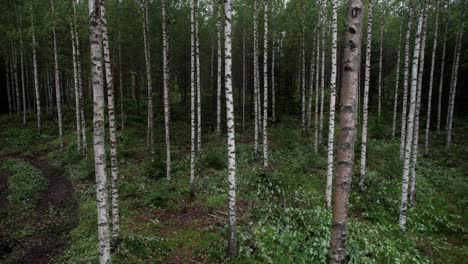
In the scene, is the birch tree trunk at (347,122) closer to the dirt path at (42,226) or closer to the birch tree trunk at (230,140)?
the birch tree trunk at (230,140)

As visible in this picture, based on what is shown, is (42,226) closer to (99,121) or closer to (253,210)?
(99,121)

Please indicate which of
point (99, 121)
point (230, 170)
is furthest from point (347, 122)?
point (99, 121)

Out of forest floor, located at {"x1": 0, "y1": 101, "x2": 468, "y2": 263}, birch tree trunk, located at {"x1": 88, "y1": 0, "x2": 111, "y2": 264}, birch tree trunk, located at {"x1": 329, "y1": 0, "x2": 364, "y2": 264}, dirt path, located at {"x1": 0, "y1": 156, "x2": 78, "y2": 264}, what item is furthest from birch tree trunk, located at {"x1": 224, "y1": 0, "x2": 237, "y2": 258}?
dirt path, located at {"x1": 0, "y1": 156, "x2": 78, "y2": 264}

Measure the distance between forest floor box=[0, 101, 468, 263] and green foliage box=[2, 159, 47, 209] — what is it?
0.35 meters

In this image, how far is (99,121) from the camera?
607 cm

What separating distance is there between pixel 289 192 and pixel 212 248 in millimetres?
4932

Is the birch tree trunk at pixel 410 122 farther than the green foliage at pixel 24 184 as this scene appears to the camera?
No

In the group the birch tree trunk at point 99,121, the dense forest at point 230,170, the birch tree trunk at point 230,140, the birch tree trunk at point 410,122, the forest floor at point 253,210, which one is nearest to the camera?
the birch tree trunk at point 99,121

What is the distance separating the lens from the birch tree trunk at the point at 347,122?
3.48 m

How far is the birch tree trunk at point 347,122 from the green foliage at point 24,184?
1377 centimetres

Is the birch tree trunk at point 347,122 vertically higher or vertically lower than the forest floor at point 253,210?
higher

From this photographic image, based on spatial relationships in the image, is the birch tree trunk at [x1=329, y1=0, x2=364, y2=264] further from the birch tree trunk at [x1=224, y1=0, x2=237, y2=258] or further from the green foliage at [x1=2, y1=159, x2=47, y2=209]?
the green foliage at [x1=2, y1=159, x2=47, y2=209]

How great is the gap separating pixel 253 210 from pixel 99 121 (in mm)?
6095

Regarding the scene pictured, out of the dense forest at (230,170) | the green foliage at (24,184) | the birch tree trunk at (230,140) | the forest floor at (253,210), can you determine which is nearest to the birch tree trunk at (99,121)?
the dense forest at (230,170)
